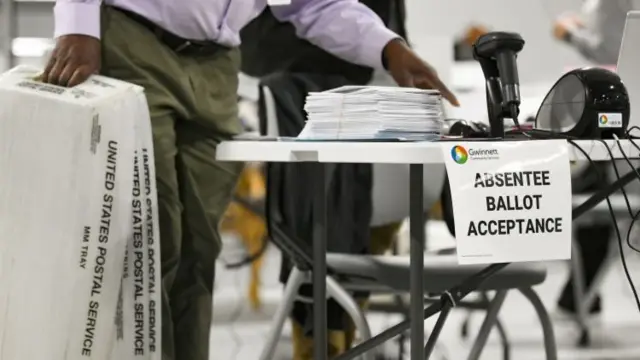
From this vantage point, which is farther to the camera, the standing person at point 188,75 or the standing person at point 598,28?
the standing person at point 598,28

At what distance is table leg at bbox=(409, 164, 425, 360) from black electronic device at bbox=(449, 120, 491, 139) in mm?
162

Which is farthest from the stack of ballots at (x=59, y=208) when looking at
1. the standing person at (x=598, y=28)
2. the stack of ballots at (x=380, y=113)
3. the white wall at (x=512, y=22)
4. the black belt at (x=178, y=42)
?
the white wall at (x=512, y=22)

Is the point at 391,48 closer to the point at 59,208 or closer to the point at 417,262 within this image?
the point at 417,262

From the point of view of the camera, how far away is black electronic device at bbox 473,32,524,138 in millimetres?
1056

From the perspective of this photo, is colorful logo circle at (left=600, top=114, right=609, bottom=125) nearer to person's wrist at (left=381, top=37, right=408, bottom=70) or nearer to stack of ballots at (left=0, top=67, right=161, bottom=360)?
person's wrist at (left=381, top=37, right=408, bottom=70)

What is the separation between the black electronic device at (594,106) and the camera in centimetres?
103

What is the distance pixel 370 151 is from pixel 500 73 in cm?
23

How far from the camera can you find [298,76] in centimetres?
179

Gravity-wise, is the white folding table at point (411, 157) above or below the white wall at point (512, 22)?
below

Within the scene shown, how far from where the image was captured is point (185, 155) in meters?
1.35

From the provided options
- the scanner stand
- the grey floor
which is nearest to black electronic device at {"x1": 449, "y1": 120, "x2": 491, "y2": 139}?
the scanner stand

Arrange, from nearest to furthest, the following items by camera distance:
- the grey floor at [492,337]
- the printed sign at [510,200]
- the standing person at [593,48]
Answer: the printed sign at [510,200] → the standing person at [593,48] → the grey floor at [492,337]

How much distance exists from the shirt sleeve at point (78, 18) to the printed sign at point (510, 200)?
0.59 meters

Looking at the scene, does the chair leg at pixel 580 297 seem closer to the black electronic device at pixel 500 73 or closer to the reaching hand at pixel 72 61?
the black electronic device at pixel 500 73
